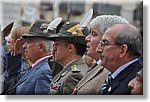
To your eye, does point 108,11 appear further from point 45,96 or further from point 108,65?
point 45,96

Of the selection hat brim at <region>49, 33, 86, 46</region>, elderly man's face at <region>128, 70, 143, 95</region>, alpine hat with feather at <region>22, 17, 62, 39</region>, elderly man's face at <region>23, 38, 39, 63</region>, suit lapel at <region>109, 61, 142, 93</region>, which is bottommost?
elderly man's face at <region>128, 70, 143, 95</region>

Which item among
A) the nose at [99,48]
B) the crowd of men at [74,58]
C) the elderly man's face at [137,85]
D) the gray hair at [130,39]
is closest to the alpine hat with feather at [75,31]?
the crowd of men at [74,58]

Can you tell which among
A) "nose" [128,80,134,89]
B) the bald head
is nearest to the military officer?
the bald head

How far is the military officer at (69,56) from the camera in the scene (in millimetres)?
3496

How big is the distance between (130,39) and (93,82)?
0.41 meters

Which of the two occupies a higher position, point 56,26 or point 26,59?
point 56,26

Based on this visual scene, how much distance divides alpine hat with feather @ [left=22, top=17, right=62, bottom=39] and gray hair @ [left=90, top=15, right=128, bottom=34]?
0.99 ft

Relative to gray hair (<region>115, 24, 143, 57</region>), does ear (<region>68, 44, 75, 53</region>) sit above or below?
below

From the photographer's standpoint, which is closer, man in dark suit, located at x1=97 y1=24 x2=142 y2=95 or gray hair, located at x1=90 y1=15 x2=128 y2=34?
man in dark suit, located at x1=97 y1=24 x2=142 y2=95

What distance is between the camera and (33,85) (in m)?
3.59

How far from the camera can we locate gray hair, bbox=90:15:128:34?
3.43 metres

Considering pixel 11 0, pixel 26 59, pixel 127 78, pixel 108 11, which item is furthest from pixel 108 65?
pixel 11 0

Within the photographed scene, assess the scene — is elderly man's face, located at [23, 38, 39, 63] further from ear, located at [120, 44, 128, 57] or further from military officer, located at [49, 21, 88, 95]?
ear, located at [120, 44, 128, 57]

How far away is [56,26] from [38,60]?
29 centimetres
